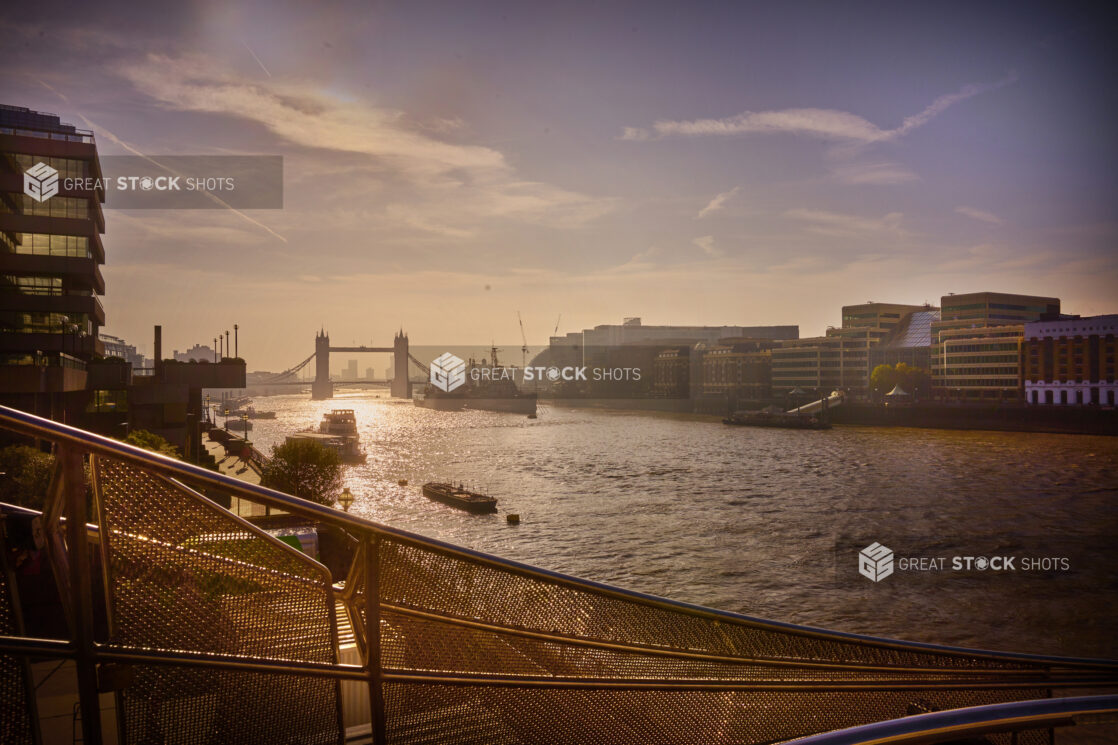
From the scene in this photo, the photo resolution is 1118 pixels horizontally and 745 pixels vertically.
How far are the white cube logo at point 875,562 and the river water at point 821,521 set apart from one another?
0.41 meters

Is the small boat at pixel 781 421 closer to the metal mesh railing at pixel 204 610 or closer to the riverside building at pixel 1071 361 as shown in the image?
the riverside building at pixel 1071 361

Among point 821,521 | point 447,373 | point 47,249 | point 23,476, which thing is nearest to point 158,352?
point 47,249

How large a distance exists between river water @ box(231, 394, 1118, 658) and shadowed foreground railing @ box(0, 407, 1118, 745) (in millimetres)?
18030

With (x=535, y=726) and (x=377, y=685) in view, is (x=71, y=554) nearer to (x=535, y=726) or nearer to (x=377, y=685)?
(x=377, y=685)

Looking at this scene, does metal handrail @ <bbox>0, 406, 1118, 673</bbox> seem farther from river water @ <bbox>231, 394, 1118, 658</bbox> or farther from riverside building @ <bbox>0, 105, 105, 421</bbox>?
riverside building @ <bbox>0, 105, 105, 421</bbox>

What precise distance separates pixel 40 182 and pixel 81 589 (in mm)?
31929

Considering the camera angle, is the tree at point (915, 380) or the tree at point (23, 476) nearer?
the tree at point (23, 476)

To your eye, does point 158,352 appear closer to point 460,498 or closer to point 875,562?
point 460,498

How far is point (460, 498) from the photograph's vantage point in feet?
119

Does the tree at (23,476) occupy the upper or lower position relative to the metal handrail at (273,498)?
lower

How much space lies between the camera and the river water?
2142cm

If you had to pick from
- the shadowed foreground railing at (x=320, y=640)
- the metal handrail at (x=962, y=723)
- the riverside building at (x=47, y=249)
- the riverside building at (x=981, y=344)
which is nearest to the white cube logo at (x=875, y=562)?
the shadowed foreground railing at (x=320, y=640)

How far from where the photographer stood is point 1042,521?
32.9m

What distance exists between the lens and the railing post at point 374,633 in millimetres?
3051
